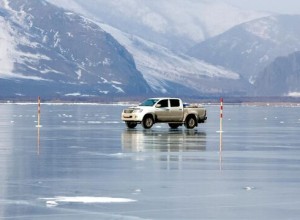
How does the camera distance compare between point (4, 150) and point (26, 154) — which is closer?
point (26, 154)

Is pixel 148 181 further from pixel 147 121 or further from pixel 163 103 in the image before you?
pixel 163 103

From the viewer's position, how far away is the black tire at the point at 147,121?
5972 cm

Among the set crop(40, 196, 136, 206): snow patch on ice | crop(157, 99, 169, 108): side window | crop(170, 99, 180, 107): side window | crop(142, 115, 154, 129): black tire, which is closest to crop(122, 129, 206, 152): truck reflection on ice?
crop(142, 115, 154, 129): black tire

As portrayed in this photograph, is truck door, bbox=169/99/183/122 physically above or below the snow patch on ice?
above

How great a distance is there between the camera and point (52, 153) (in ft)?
111

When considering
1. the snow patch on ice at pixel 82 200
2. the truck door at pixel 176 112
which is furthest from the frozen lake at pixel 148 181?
the truck door at pixel 176 112

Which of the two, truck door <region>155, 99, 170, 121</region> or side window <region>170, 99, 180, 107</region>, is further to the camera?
side window <region>170, 99, 180, 107</region>

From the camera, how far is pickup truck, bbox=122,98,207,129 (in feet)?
197

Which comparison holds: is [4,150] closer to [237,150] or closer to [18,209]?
[237,150]

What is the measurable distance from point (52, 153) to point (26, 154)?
46.0 inches

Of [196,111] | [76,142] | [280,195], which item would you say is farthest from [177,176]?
[196,111]

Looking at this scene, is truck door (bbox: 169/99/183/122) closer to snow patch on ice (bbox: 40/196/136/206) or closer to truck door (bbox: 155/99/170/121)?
truck door (bbox: 155/99/170/121)

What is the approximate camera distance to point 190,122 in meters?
60.6

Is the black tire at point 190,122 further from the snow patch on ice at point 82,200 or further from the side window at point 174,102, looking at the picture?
the snow patch on ice at point 82,200
